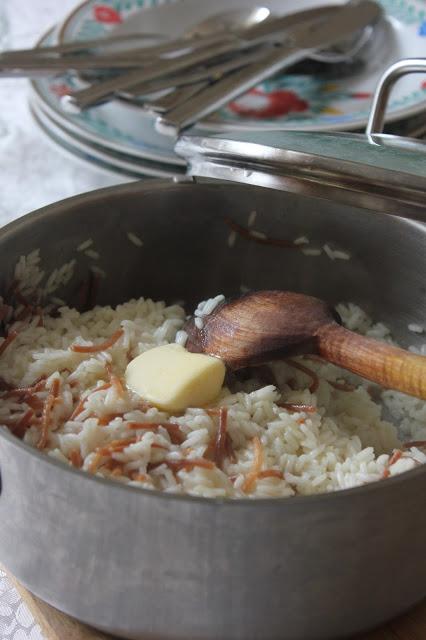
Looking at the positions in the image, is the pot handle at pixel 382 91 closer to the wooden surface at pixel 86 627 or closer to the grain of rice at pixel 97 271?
the grain of rice at pixel 97 271

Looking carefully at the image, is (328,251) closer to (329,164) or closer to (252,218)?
(252,218)

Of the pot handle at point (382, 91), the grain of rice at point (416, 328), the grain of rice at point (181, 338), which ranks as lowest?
the grain of rice at point (416, 328)

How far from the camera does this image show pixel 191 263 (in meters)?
1.30

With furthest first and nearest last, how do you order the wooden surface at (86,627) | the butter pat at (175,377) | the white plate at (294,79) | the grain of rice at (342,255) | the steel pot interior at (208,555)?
the white plate at (294,79), the grain of rice at (342,255), the butter pat at (175,377), the wooden surface at (86,627), the steel pot interior at (208,555)

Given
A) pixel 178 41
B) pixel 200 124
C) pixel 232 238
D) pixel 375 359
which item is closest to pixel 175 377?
pixel 375 359

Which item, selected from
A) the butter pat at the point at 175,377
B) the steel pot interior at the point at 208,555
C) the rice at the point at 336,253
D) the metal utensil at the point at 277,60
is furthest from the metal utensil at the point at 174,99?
the steel pot interior at the point at 208,555

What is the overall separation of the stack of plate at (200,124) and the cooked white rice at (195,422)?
1.27 feet

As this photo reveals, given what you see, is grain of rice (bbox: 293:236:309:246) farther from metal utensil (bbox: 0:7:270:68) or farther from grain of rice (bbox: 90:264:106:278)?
metal utensil (bbox: 0:7:270:68)

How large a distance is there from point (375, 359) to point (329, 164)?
0.75 ft

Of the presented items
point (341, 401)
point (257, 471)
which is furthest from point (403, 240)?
point (257, 471)

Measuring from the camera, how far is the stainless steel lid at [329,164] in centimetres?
92

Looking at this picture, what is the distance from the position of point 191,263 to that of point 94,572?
0.61m

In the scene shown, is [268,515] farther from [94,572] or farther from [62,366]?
[62,366]

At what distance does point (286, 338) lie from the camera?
1061mm
